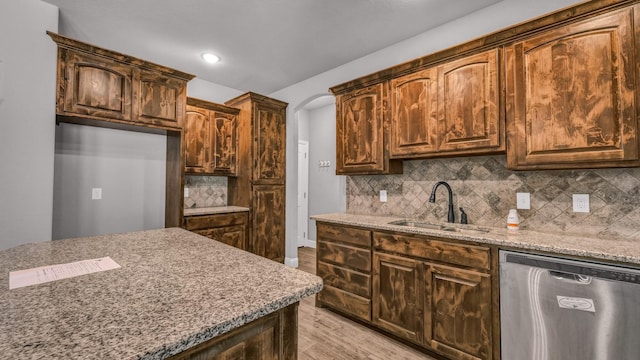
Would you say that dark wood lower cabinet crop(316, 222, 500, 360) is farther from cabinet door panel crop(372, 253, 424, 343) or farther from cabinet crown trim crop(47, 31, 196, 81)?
cabinet crown trim crop(47, 31, 196, 81)

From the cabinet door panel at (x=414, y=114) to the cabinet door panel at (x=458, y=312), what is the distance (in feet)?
3.44

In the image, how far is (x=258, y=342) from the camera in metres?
0.87

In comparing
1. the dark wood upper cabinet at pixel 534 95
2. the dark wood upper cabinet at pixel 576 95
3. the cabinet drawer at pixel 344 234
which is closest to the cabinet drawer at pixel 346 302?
the cabinet drawer at pixel 344 234

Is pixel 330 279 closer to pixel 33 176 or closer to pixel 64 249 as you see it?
pixel 64 249

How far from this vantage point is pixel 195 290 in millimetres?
909

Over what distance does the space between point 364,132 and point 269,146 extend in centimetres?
169

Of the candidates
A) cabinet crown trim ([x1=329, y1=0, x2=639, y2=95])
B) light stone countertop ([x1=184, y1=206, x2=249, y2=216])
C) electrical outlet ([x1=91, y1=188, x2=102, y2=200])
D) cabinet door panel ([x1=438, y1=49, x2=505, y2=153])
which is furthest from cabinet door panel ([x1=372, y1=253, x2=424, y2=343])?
electrical outlet ([x1=91, y1=188, x2=102, y2=200])

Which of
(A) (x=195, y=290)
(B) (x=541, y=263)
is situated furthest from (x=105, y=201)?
(B) (x=541, y=263)

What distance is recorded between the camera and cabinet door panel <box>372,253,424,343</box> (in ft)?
7.00

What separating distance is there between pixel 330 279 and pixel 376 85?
2.01 metres

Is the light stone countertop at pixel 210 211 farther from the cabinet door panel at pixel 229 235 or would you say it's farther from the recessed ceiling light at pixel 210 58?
the recessed ceiling light at pixel 210 58

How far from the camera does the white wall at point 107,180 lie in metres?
2.94

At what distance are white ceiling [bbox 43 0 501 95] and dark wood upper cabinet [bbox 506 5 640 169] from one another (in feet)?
2.85

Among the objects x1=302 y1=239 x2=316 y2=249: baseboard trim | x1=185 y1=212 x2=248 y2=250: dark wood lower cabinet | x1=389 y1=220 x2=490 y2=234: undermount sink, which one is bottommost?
x1=302 y1=239 x2=316 y2=249: baseboard trim
